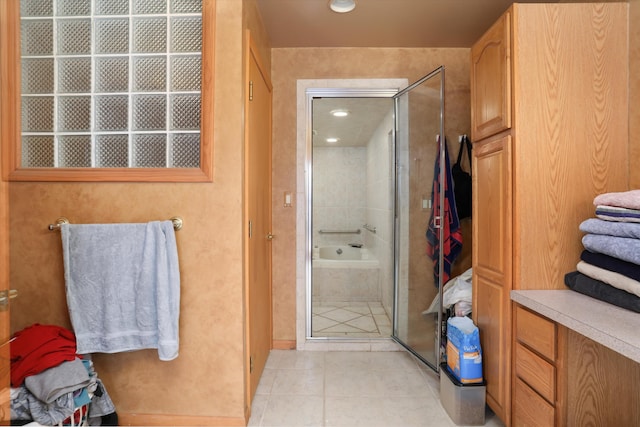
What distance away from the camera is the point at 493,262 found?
67.7 inches

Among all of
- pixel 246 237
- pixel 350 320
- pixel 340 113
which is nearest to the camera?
pixel 246 237

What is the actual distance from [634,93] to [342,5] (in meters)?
1.62

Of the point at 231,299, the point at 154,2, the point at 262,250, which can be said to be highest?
the point at 154,2

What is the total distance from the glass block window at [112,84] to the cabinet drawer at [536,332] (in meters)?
1.79

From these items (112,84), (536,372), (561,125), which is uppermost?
(112,84)

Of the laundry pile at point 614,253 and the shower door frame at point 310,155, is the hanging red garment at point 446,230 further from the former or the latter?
the laundry pile at point 614,253

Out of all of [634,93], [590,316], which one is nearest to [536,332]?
[590,316]

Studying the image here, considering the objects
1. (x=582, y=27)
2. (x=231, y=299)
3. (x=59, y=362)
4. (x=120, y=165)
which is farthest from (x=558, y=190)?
(x=59, y=362)

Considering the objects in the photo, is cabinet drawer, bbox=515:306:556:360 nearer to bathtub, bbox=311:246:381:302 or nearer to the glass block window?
the glass block window

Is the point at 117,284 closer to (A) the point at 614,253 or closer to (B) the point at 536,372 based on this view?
(B) the point at 536,372

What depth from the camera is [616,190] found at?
61.0 inches

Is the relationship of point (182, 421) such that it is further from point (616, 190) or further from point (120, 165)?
point (616, 190)

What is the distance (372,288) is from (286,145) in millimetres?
1951

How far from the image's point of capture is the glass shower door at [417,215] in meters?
2.41
